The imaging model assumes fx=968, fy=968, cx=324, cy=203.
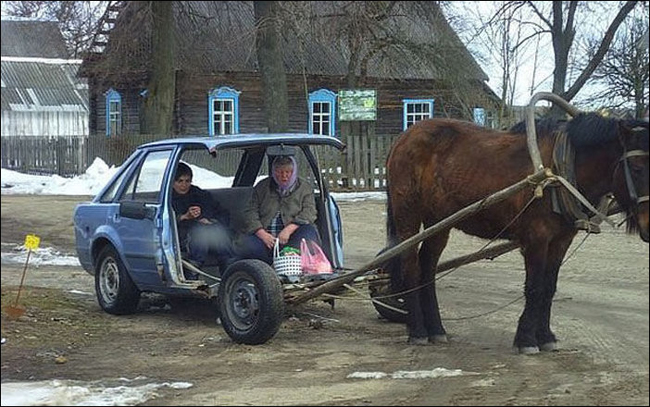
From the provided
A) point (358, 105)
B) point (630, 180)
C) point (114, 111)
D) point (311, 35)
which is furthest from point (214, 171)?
point (114, 111)

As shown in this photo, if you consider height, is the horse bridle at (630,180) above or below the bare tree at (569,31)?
below

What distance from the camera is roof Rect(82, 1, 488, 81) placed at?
26969 mm

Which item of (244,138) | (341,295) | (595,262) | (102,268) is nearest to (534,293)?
(341,295)

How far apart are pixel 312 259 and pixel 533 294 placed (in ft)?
7.68

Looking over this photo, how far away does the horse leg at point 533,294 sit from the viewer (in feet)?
22.6

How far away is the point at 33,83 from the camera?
14.4 ft

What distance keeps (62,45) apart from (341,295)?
3.80 metres

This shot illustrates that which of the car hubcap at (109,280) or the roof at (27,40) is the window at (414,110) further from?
the roof at (27,40)

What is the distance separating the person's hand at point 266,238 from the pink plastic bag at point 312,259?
28 centimetres

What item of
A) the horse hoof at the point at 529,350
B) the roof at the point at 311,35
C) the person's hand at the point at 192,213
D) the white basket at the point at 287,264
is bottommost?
the horse hoof at the point at 529,350

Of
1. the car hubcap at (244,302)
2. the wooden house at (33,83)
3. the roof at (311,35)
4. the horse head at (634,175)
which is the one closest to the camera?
the wooden house at (33,83)

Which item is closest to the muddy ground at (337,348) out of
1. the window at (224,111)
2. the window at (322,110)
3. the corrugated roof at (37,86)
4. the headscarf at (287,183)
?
the corrugated roof at (37,86)

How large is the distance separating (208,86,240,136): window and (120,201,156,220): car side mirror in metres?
27.3

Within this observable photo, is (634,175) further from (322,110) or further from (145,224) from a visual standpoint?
(322,110)
